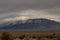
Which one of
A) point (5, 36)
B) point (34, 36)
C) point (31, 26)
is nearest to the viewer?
point (34, 36)

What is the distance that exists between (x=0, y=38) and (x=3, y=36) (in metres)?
0.11

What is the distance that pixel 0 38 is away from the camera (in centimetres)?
582

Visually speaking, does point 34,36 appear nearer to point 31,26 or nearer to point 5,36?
point 5,36

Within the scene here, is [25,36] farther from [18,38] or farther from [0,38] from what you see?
[0,38]

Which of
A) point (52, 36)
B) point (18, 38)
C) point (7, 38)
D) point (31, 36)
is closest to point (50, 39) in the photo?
point (52, 36)

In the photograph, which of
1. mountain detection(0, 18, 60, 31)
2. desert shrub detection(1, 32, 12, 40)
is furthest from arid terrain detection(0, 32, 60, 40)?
mountain detection(0, 18, 60, 31)

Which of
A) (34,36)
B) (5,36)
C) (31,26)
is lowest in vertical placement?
(34,36)

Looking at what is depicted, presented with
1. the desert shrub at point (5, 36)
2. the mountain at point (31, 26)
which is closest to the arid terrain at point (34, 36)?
the desert shrub at point (5, 36)

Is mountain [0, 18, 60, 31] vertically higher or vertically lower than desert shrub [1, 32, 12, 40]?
higher

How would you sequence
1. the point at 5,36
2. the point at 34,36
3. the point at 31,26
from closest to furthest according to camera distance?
1. the point at 34,36
2. the point at 5,36
3. the point at 31,26

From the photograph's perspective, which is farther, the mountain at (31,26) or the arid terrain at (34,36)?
the mountain at (31,26)

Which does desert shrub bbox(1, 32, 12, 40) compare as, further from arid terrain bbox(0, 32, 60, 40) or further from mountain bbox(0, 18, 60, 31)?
mountain bbox(0, 18, 60, 31)

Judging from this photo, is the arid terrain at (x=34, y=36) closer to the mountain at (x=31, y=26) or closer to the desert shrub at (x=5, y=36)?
the desert shrub at (x=5, y=36)

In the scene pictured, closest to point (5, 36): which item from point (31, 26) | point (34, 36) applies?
point (34, 36)
